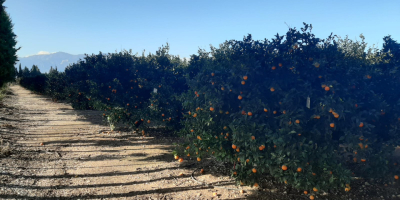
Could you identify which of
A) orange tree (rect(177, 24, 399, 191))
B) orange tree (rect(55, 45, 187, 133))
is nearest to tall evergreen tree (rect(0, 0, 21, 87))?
orange tree (rect(55, 45, 187, 133))

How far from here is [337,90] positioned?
3.28 m

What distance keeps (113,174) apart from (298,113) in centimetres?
352

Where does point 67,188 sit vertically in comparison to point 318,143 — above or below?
below

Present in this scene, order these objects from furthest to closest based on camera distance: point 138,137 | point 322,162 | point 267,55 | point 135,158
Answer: point 138,137 → point 135,158 → point 267,55 → point 322,162

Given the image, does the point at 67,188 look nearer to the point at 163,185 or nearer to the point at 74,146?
the point at 163,185

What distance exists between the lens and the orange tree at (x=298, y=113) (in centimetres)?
315

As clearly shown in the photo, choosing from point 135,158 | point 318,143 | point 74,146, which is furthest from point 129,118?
point 318,143

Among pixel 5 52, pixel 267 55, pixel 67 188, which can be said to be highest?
pixel 5 52

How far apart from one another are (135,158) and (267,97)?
3623mm

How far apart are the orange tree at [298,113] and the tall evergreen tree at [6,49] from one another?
11302 millimetres

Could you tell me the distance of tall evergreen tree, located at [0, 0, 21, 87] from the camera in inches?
432

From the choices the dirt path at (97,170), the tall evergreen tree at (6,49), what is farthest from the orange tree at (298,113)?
the tall evergreen tree at (6,49)

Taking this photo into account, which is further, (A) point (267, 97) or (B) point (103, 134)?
(B) point (103, 134)

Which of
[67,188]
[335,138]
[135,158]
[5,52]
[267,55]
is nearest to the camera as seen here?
[335,138]
